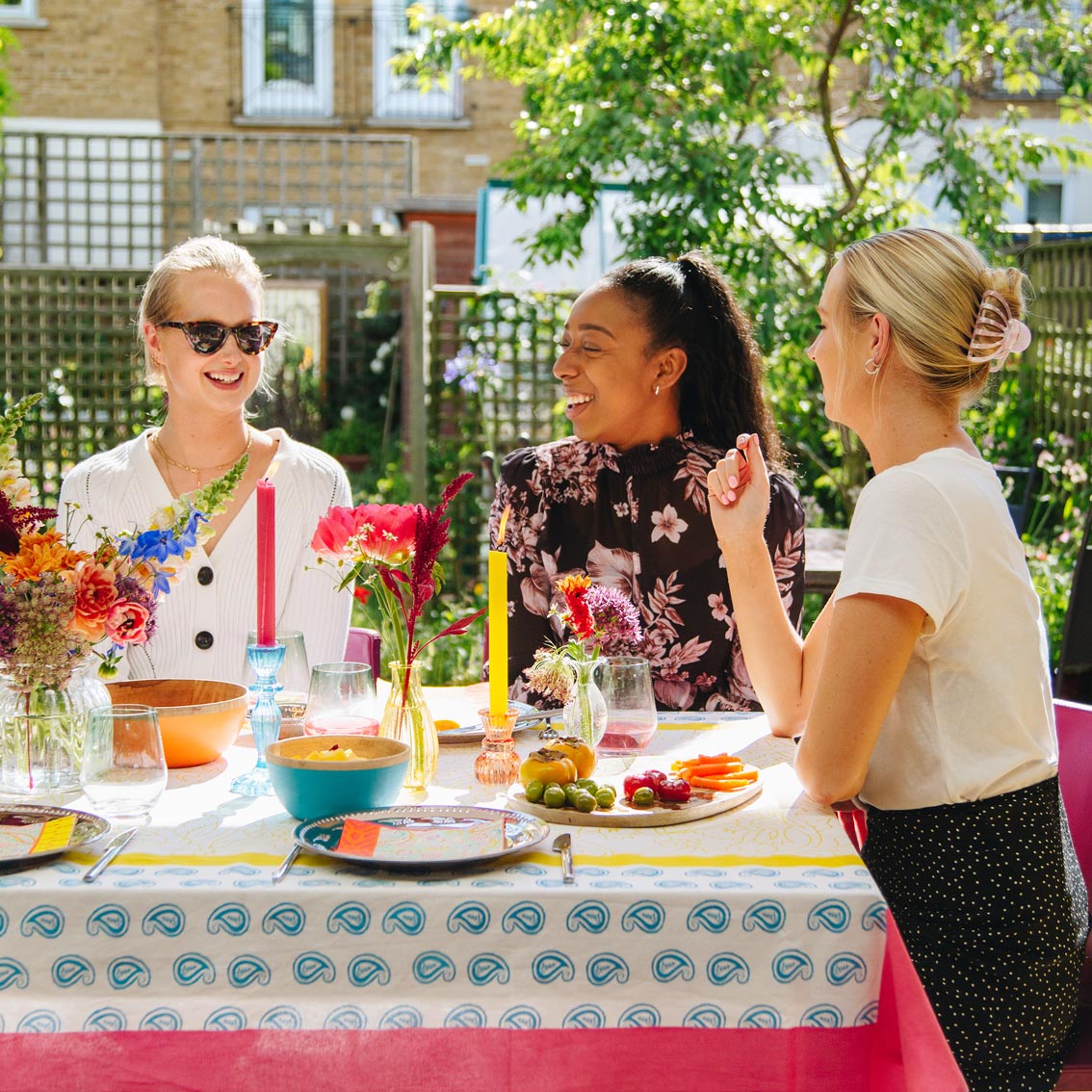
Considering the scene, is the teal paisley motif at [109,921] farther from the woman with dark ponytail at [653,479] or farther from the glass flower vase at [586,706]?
the woman with dark ponytail at [653,479]

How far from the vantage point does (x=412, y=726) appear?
183 cm

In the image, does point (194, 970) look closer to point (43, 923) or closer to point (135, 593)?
point (43, 923)

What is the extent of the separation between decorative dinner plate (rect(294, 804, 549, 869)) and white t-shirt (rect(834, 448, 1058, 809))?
518 millimetres

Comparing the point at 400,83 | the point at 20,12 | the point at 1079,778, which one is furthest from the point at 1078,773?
the point at 20,12

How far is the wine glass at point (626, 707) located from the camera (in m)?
1.92

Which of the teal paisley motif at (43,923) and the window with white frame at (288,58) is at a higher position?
the window with white frame at (288,58)

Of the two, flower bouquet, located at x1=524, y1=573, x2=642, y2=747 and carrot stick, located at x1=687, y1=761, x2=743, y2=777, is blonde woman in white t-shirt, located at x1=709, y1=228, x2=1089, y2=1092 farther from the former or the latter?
flower bouquet, located at x1=524, y1=573, x2=642, y2=747

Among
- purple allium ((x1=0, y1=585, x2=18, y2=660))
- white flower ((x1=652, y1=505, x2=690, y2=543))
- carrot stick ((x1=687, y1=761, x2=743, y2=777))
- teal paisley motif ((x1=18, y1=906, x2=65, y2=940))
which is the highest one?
white flower ((x1=652, y1=505, x2=690, y2=543))

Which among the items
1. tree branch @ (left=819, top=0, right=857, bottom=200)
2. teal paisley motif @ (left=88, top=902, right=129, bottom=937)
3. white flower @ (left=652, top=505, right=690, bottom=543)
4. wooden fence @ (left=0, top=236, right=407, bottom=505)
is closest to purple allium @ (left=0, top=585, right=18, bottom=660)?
teal paisley motif @ (left=88, top=902, right=129, bottom=937)

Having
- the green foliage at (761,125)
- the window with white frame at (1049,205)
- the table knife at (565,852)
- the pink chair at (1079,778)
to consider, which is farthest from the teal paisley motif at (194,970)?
the window with white frame at (1049,205)

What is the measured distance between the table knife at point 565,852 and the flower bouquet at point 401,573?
305 millimetres

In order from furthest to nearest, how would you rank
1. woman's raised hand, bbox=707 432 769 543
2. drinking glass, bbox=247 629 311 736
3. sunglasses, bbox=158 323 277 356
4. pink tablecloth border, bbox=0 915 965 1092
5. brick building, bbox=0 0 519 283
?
brick building, bbox=0 0 519 283
sunglasses, bbox=158 323 277 356
woman's raised hand, bbox=707 432 769 543
drinking glass, bbox=247 629 311 736
pink tablecloth border, bbox=0 915 965 1092

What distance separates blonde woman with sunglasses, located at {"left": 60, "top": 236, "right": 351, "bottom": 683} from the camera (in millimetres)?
2777

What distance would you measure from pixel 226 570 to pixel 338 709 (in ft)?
3.54
